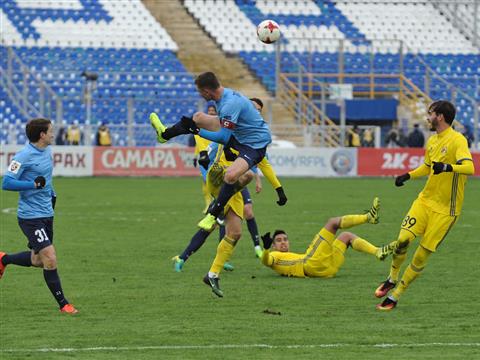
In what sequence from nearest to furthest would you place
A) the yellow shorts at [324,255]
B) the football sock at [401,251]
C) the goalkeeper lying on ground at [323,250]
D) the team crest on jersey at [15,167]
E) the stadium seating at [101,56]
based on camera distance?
the team crest on jersey at [15,167] < the football sock at [401,251] < the goalkeeper lying on ground at [323,250] < the yellow shorts at [324,255] < the stadium seating at [101,56]

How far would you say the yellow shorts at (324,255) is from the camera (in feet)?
46.1

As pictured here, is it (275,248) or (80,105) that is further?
(80,105)

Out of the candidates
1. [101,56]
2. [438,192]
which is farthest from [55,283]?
[101,56]

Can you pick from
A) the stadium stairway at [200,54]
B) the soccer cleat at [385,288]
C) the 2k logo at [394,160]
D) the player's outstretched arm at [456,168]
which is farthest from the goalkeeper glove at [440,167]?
the stadium stairway at [200,54]

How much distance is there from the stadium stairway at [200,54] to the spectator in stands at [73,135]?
969cm

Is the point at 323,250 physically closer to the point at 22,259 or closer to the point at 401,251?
the point at 401,251

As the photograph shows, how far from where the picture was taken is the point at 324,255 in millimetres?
14281

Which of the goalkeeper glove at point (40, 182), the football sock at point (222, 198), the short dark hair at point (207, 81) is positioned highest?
the short dark hair at point (207, 81)

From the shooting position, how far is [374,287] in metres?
13.9

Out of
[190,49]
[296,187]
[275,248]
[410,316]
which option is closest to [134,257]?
[275,248]

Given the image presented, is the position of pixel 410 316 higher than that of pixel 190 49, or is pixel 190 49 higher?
pixel 410 316

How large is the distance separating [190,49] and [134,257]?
118ft

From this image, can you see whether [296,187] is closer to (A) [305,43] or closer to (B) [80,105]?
(B) [80,105]

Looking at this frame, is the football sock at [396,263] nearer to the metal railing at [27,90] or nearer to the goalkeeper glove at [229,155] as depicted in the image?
the goalkeeper glove at [229,155]
